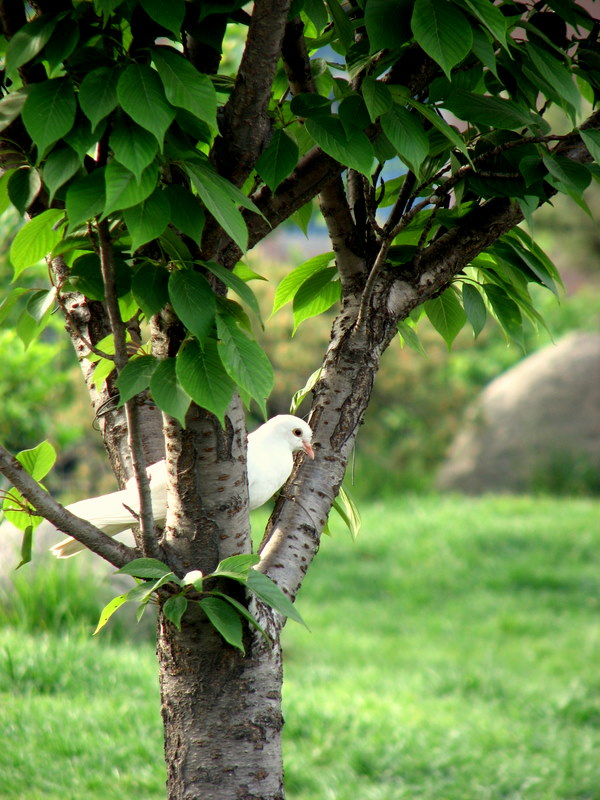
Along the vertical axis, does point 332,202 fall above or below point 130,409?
above

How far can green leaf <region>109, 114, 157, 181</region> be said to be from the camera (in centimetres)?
100

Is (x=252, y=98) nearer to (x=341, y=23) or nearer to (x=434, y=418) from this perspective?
(x=341, y=23)

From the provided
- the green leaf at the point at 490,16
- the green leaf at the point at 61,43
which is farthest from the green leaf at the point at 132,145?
the green leaf at the point at 490,16

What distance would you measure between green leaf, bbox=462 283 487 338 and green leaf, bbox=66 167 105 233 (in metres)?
0.82

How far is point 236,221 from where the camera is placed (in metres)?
1.07

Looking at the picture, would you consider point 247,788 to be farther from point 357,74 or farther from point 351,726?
point 351,726

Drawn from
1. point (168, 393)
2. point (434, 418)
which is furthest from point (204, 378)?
point (434, 418)

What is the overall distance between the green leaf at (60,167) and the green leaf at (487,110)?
0.59 meters

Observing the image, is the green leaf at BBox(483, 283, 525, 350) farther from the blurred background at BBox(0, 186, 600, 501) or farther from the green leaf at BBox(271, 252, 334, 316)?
the blurred background at BBox(0, 186, 600, 501)

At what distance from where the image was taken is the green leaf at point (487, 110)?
4.27 ft

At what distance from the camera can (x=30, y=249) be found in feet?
3.91

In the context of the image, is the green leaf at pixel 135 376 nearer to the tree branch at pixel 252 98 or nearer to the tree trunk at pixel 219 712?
the tree branch at pixel 252 98

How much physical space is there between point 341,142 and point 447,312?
2.28 ft

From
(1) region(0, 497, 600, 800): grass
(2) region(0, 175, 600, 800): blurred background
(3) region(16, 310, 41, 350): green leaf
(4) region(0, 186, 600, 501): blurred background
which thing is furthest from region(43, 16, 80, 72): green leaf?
(4) region(0, 186, 600, 501): blurred background
